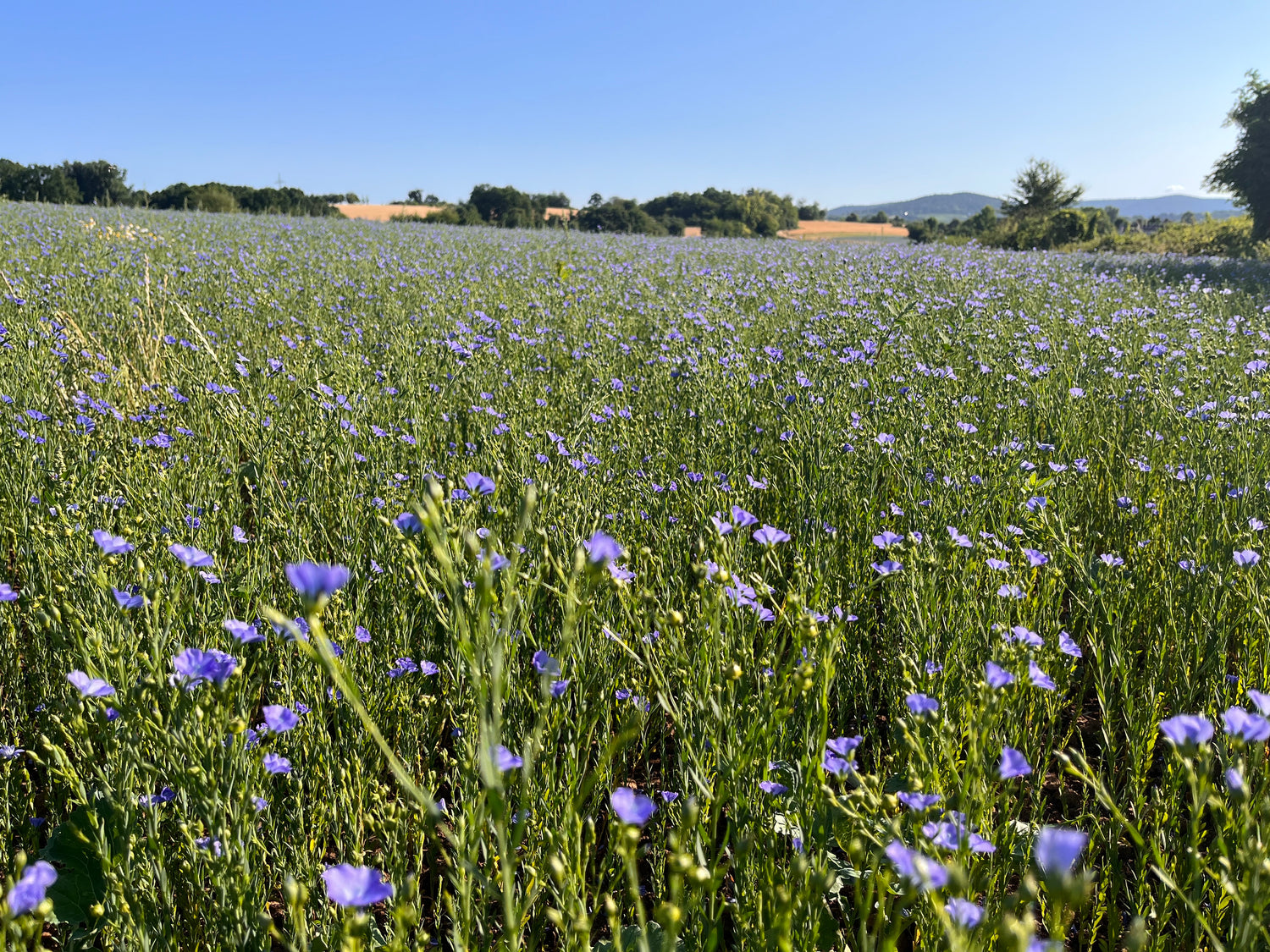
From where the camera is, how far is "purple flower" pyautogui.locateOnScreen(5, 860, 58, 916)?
815 mm

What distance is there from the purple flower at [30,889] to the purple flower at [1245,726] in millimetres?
1449

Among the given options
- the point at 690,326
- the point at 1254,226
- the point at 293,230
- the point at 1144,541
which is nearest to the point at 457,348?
the point at 690,326

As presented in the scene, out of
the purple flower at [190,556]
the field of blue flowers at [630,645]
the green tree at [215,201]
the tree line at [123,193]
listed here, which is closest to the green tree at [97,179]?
the tree line at [123,193]

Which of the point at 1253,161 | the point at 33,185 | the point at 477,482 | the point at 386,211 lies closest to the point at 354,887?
the point at 477,482

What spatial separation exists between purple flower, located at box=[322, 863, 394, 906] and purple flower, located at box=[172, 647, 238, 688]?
14.0 inches

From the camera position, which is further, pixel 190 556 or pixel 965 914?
pixel 190 556

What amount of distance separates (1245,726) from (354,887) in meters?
1.17

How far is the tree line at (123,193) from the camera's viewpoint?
78.4 ft

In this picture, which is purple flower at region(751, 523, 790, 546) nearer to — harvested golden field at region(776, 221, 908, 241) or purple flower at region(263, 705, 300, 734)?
purple flower at region(263, 705, 300, 734)

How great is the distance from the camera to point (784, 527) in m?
2.68

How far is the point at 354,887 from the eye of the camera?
890 mm

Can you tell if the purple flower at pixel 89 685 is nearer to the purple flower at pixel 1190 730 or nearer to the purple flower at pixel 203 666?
the purple flower at pixel 203 666

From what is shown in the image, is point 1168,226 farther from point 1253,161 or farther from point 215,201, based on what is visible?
point 215,201

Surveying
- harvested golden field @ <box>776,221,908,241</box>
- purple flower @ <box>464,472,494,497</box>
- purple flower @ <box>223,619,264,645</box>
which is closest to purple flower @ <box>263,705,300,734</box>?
purple flower @ <box>223,619,264,645</box>
